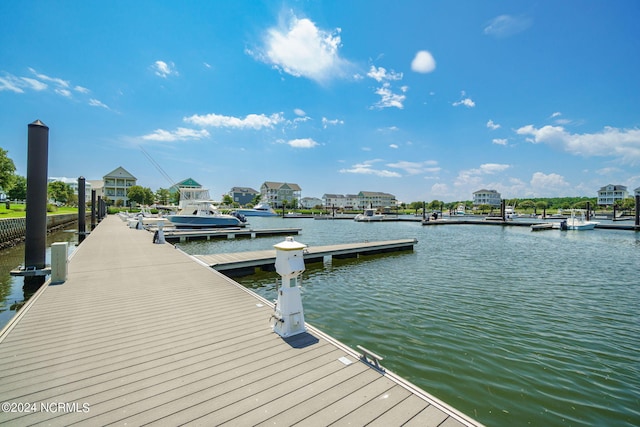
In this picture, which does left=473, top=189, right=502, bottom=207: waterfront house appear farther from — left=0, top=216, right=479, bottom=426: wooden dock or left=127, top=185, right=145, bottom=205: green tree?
left=0, top=216, right=479, bottom=426: wooden dock

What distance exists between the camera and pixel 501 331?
6.54 metres

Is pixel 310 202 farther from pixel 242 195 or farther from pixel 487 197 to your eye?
pixel 487 197

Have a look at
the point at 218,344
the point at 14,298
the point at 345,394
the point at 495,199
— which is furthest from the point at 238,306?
the point at 495,199

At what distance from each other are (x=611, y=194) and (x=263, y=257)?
425 feet

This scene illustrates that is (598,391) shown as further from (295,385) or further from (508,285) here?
(508,285)

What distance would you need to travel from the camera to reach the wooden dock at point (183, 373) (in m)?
2.68

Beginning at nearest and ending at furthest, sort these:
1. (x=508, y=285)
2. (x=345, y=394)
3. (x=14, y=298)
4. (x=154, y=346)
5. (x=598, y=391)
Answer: (x=345, y=394)
(x=154, y=346)
(x=598, y=391)
(x=14, y=298)
(x=508, y=285)

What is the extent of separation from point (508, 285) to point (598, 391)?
6364mm

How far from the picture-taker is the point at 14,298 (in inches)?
328

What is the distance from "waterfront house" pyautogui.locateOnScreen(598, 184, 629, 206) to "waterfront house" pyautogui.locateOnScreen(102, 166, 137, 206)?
486 ft

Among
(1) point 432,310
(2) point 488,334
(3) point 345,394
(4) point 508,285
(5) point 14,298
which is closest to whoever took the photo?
(3) point 345,394

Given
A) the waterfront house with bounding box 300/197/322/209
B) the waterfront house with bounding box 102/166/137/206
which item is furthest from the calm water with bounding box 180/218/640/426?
the waterfront house with bounding box 300/197/322/209

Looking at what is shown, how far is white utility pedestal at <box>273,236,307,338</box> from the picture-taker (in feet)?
14.0

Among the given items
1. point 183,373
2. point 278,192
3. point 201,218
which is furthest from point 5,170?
point 278,192
